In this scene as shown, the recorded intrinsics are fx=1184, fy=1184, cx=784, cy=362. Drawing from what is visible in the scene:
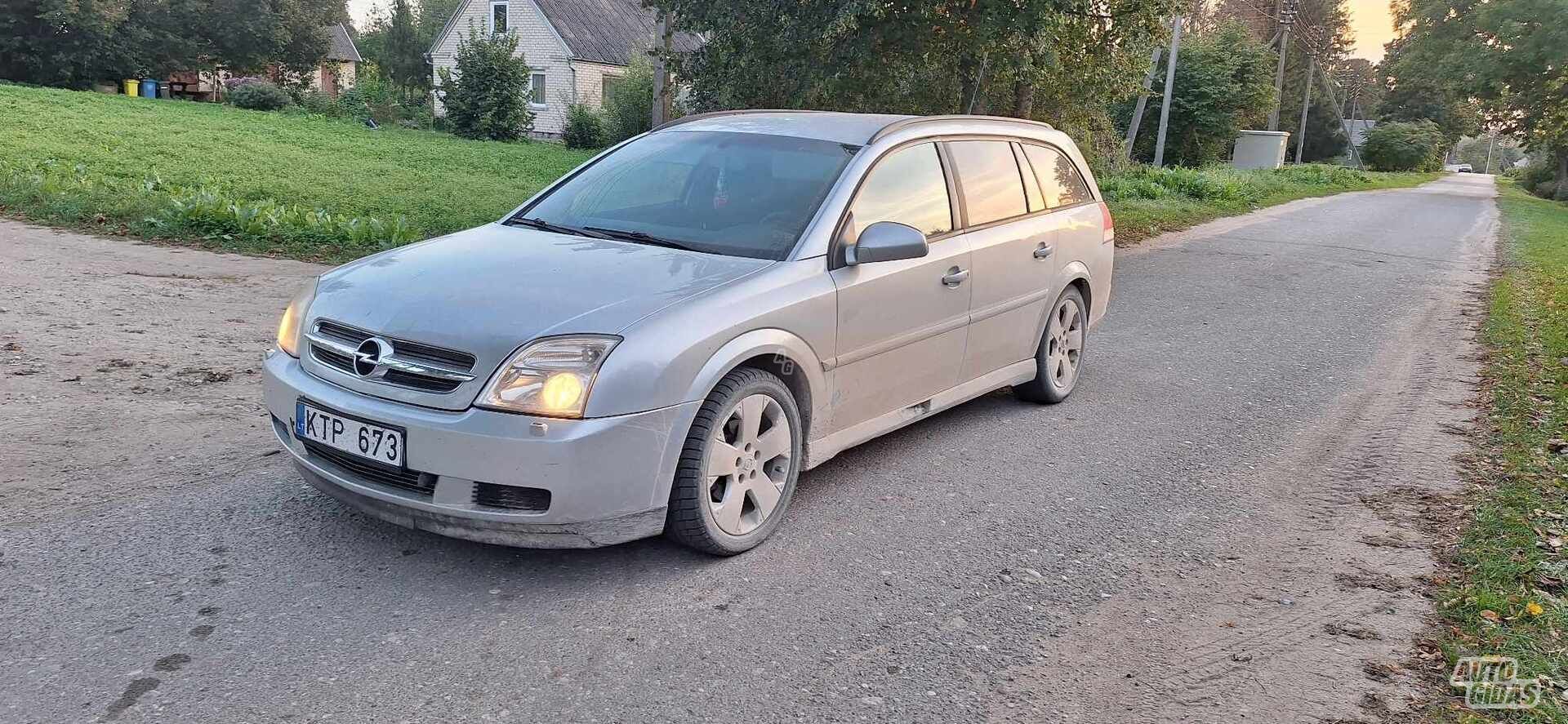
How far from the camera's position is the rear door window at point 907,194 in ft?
16.2

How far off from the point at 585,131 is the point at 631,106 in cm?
253

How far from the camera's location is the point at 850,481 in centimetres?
511

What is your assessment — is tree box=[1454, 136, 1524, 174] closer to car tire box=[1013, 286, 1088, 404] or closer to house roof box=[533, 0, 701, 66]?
house roof box=[533, 0, 701, 66]

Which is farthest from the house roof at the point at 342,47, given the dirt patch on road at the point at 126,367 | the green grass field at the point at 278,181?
the dirt patch on road at the point at 126,367

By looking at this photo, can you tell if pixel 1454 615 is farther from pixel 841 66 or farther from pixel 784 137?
pixel 841 66

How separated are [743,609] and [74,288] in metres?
6.83

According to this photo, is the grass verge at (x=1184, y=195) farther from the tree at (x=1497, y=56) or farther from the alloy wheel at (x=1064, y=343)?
the alloy wheel at (x=1064, y=343)

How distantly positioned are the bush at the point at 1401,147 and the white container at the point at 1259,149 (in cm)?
2381

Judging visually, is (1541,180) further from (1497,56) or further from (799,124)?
(799,124)

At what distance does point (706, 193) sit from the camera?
16.5 feet

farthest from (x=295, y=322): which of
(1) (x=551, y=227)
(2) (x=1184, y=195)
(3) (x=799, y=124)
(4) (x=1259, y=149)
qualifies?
(4) (x=1259, y=149)

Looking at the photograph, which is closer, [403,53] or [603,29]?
[603,29]

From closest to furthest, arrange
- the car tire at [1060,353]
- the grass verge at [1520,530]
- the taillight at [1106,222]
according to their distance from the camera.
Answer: the grass verge at [1520,530], the car tire at [1060,353], the taillight at [1106,222]

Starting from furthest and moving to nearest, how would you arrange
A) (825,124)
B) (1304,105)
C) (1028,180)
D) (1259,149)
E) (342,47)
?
(1304,105) → (342,47) → (1259,149) → (1028,180) → (825,124)
